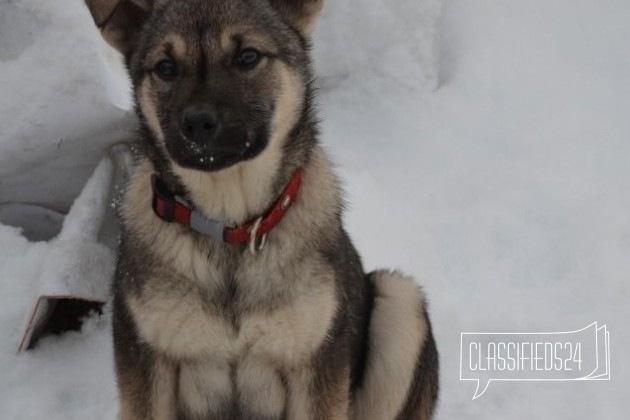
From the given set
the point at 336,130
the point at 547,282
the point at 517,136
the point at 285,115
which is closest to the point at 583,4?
the point at 517,136

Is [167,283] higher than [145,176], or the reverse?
[145,176]

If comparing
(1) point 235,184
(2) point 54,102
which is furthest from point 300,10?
(2) point 54,102

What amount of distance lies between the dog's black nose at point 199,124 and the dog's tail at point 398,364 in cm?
136

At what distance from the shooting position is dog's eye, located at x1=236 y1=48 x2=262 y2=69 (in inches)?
126

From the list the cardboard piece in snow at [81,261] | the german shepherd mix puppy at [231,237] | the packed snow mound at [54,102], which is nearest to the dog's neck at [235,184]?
the german shepherd mix puppy at [231,237]

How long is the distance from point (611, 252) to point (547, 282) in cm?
41

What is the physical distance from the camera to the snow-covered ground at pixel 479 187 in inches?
181

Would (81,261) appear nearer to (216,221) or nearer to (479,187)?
(216,221)

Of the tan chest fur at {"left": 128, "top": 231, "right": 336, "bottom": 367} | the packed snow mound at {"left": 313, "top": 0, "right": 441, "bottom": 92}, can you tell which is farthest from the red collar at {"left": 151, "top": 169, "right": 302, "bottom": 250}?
the packed snow mound at {"left": 313, "top": 0, "right": 441, "bottom": 92}

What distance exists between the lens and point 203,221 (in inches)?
133

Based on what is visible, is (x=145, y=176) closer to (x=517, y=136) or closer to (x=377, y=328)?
(x=377, y=328)

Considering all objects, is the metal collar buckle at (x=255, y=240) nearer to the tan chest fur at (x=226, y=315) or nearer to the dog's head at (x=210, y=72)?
the tan chest fur at (x=226, y=315)

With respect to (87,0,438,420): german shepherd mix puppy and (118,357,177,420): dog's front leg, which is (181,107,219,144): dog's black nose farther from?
(118,357,177,420): dog's front leg

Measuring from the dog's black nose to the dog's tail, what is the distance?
136 cm
